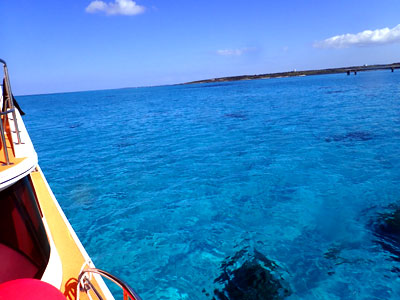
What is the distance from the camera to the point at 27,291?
98.4 inches

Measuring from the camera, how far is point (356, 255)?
7188 millimetres

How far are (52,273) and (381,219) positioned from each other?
365 inches

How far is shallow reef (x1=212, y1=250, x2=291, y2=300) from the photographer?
5.96 m

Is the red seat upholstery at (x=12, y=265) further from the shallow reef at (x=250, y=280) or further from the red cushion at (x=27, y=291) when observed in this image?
the shallow reef at (x=250, y=280)

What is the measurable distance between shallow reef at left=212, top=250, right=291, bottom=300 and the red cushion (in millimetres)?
4393

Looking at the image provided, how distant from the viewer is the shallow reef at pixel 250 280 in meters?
5.96

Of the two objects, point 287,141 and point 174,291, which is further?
point 287,141

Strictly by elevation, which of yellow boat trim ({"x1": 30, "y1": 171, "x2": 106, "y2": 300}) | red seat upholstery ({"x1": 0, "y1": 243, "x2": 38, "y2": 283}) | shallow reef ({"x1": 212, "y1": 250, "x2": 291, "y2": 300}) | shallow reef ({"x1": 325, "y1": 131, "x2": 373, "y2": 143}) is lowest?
shallow reef ({"x1": 212, "y1": 250, "x2": 291, "y2": 300})

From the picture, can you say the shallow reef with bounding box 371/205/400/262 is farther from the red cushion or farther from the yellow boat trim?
the red cushion

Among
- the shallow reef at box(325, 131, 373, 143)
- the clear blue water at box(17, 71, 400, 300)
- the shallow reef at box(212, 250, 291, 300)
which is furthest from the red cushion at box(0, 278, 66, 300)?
the shallow reef at box(325, 131, 373, 143)

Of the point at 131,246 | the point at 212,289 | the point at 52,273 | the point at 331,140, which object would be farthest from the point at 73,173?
the point at 331,140

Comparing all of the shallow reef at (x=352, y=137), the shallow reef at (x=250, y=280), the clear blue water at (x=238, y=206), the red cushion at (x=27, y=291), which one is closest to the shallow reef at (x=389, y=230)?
the clear blue water at (x=238, y=206)

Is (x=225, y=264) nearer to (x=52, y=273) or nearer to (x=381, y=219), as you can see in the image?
(x=52, y=273)

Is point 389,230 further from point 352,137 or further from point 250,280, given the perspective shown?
point 352,137
